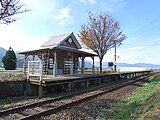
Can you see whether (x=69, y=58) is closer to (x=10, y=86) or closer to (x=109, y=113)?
(x=10, y=86)

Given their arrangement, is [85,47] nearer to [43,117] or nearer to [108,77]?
[108,77]

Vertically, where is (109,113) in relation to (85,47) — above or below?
below

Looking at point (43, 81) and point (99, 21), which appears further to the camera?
point (99, 21)

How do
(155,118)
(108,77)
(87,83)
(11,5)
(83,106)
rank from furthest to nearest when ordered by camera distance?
1. (108,77)
2. (87,83)
3. (11,5)
4. (83,106)
5. (155,118)

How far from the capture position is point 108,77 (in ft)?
64.7

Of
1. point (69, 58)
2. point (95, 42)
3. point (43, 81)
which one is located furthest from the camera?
point (95, 42)

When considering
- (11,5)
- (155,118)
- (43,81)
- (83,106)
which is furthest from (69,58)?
(155,118)

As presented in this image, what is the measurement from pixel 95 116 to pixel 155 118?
2.36 meters

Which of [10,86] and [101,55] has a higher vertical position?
[101,55]

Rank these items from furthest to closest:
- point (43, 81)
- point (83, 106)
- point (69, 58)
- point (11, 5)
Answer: point (69, 58) < point (43, 81) < point (11, 5) < point (83, 106)

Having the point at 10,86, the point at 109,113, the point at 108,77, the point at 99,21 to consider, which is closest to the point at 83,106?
the point at 109,113

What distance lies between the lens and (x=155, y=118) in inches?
204

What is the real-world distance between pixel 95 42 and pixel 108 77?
37.9 feet

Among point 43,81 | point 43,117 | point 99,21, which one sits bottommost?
point 43,117
